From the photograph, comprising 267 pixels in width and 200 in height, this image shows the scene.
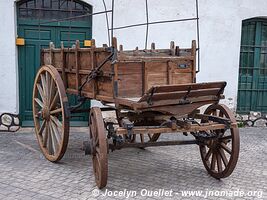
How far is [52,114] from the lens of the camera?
5219 millimetres

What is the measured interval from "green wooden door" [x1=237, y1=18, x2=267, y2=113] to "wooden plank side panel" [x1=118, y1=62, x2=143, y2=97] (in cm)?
484

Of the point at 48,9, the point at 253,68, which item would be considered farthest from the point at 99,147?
the point at 253,68

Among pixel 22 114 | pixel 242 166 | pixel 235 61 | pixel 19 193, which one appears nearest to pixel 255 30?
pixel 235 61

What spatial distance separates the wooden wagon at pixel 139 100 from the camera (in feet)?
13.1

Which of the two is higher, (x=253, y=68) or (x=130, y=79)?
(x=253, y=68)

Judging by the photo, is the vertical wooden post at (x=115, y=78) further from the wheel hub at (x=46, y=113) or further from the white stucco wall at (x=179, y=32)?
the white stucco wall at (x=179, y=32)

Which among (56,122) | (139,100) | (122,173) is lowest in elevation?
(122,173)

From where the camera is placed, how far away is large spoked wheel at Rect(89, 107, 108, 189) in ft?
13.0

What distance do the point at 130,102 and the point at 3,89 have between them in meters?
4.23

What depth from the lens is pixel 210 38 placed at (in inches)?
310

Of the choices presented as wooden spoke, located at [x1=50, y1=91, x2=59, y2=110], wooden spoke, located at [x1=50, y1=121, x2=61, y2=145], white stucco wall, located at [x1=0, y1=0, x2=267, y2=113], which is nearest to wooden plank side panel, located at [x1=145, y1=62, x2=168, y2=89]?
wooden spoke, located at [x1=50, y1=91, x2=59, y2=110]

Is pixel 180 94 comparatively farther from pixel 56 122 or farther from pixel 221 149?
pixel 56 122

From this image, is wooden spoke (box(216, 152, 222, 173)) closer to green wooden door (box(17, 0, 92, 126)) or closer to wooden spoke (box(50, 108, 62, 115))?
wooden spoke (box(50, 108, 62, 115))

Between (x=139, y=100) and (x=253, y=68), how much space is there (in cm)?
543
